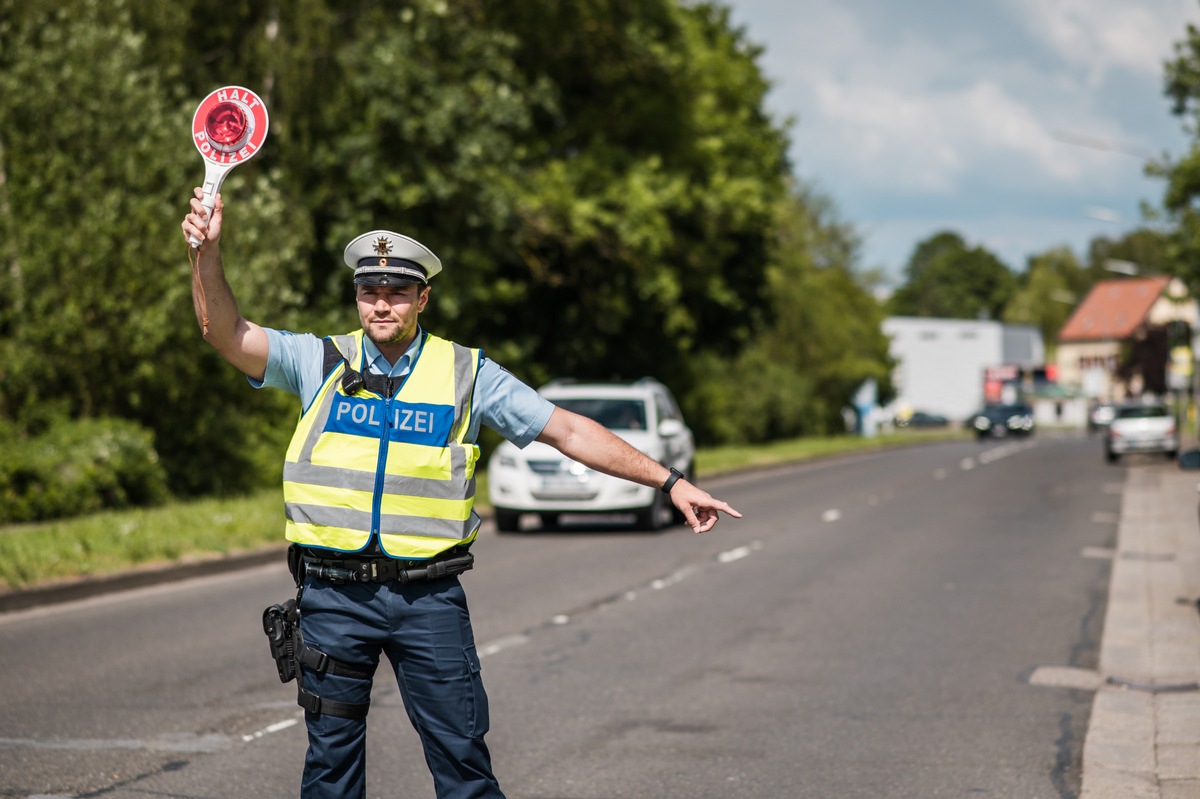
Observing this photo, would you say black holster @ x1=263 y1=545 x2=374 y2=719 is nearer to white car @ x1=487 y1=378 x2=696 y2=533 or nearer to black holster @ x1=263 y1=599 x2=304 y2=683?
black holster @ x1=263 y1=599 x2=304 y2=683

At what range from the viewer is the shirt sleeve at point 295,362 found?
13.5 feet

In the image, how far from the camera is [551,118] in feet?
107

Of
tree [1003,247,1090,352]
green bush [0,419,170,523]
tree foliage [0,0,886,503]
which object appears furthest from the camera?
tree [1003,247,1090,352]

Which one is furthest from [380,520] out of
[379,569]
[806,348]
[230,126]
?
[806,348]

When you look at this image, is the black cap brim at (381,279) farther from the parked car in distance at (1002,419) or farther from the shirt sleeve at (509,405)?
the parked car in distance at (1002,419)

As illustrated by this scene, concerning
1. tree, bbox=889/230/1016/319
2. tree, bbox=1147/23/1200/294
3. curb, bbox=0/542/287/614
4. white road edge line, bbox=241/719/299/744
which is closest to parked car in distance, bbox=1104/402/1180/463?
tree, bbox=1147/23/1200/294

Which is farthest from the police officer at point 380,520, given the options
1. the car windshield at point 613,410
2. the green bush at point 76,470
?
the car windshield at point 613,410

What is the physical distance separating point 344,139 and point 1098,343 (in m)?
114

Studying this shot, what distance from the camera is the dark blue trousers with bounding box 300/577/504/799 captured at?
12.9 feet

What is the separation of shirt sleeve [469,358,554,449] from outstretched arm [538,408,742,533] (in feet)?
0.13

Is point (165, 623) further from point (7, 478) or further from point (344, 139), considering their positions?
point (344, 139)

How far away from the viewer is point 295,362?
4.14m

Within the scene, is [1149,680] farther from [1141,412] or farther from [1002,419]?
[1002,419]

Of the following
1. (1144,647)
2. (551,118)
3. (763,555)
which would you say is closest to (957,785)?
(1144,647)
